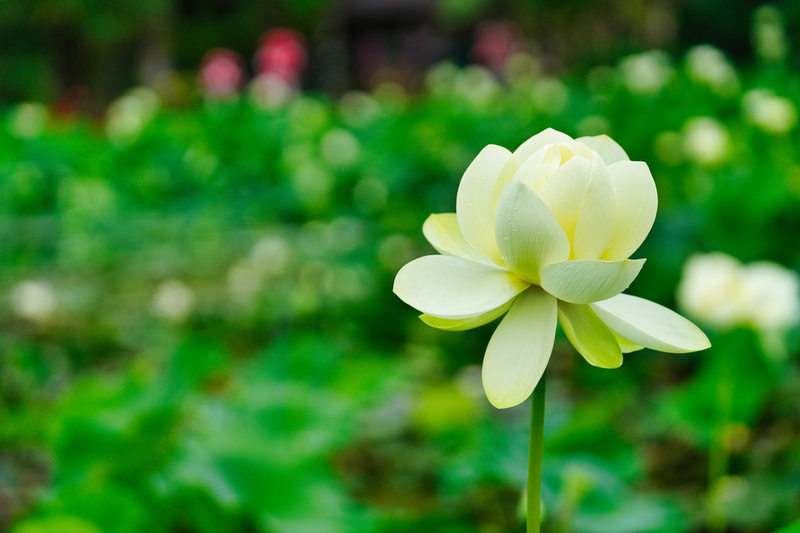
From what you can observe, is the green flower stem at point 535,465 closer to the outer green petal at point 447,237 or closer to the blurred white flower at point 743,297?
the outer green petal at point 447,237

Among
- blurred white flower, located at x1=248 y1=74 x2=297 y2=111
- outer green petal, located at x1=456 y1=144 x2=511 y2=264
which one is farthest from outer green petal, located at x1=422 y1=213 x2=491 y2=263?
blurred white flower, located at x1=248 y1=74 x2=297 y2=111

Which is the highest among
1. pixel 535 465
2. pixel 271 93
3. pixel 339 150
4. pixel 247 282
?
pixel 271 93

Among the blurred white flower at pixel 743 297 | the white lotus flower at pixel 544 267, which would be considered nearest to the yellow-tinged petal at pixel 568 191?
the white lotus flower at pixel 544 267

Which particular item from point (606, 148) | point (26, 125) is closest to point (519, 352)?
point (606, 148)

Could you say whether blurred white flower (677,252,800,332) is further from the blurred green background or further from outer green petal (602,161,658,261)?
outer green petal (602,161,658,261)

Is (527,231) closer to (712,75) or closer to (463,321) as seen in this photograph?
(463,321)

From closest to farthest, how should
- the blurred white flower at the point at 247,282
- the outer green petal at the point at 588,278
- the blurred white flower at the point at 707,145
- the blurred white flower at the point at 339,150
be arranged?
the outer green petal at the point at 588,278
the blurred white flower at the point at 707,145
the blurred white flower at the point at 247,282
the blurred white flower at the point at 339,150
